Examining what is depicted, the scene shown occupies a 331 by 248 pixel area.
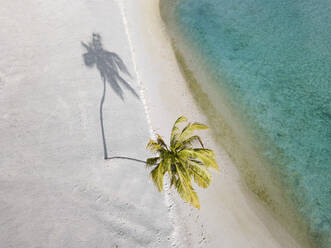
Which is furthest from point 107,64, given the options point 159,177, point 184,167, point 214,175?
point 214,175

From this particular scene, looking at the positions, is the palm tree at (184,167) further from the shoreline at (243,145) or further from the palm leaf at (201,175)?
the shoreline at (243,145)

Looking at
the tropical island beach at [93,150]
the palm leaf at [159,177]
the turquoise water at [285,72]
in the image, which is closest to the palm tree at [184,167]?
the palm leaf at [159,177]

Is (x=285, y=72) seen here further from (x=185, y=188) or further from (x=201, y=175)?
(x=185, y=188)

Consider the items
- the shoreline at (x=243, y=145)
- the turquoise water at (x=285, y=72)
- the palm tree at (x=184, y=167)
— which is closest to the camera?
the palm tree at (x=184, y=167)

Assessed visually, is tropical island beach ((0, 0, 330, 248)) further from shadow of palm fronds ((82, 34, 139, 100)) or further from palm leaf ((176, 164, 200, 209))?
palm leaf ((176, 164, 200, 209))

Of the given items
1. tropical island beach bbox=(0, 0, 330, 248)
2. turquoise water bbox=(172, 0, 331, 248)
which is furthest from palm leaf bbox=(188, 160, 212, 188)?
turquoise water bbox=(172, 0, 331, 248)
